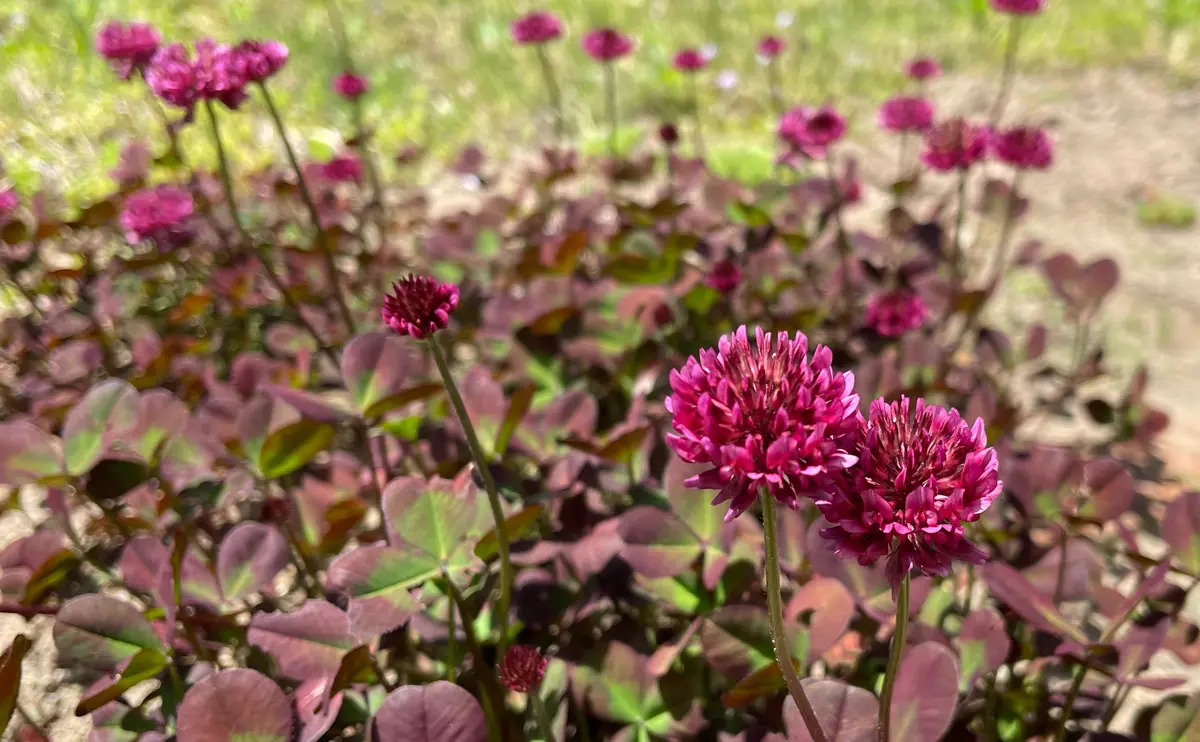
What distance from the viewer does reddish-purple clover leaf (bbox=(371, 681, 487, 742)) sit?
1028 mm

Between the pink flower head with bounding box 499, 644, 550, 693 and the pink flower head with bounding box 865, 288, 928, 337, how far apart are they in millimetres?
1359

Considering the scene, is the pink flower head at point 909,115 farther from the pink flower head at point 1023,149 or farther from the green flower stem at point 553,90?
the green flower stem at point 553,90

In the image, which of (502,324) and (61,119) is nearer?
(502,324)

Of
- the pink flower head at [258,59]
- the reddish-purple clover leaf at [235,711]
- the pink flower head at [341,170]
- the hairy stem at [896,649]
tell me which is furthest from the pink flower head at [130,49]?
the hairy stem at [896,649]

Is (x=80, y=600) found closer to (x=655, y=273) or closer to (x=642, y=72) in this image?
(x=655, y=273)

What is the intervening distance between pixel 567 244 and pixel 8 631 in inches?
62.3

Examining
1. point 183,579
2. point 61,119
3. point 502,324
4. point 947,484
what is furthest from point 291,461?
point 61,119

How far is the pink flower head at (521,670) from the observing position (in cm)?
109

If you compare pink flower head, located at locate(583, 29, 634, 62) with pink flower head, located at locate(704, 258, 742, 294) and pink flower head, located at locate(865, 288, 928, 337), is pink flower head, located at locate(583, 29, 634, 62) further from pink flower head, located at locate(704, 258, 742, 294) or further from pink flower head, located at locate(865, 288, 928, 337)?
pink flower head, located at locate(865, 288, 928, 337)

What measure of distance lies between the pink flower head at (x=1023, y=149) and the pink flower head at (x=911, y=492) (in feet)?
5.37

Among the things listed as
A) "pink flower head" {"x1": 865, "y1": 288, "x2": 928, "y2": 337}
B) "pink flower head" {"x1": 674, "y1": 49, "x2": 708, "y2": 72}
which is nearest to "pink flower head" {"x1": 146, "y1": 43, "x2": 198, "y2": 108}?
"pink flower head" {"x1": 865, "y1": 288, "x2": 928, "y2": 337}

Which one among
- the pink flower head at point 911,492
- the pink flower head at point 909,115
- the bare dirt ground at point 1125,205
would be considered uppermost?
the pink flower head at point 909,115

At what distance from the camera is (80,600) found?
1218 mm

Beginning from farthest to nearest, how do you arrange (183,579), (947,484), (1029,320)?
1. (1029,320)
2. (183,579)
3. (947,484)
